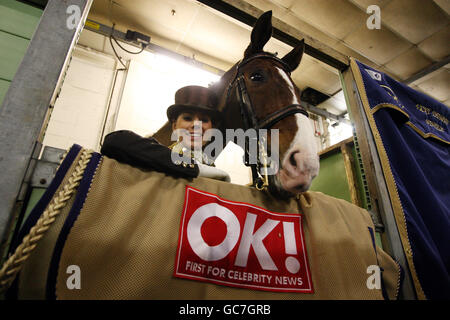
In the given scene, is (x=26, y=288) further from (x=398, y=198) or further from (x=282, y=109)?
(x=398, y=198)

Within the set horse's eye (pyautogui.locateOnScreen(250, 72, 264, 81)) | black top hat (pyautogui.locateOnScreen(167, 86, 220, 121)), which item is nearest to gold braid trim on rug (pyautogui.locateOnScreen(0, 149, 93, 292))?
horse's eye (pyautogui.locateOnScreen(250, 72, 264, 81))

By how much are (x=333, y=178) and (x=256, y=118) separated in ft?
4.16

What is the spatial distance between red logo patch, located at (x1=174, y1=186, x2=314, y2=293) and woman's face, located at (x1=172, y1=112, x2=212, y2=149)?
785 millimetres

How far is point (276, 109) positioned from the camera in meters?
0.82

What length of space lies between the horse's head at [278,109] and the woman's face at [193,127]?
17 centimetres

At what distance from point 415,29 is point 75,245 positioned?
4.04m

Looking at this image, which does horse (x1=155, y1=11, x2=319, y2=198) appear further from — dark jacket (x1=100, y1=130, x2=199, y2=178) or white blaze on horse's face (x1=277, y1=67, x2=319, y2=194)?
dark jacket (x1=100, y1=130, x2=199, y2=178)

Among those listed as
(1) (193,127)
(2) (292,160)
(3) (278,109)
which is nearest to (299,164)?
(2) (292,160)

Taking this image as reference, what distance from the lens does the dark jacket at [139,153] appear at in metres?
0.54

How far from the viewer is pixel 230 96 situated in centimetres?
110

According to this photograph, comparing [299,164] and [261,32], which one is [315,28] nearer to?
[261,32]

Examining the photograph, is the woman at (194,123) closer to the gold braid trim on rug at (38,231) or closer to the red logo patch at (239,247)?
the red logo patch at (239,247)

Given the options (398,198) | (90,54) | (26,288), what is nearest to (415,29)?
(398,198)

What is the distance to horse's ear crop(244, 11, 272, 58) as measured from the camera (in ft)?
3.15
